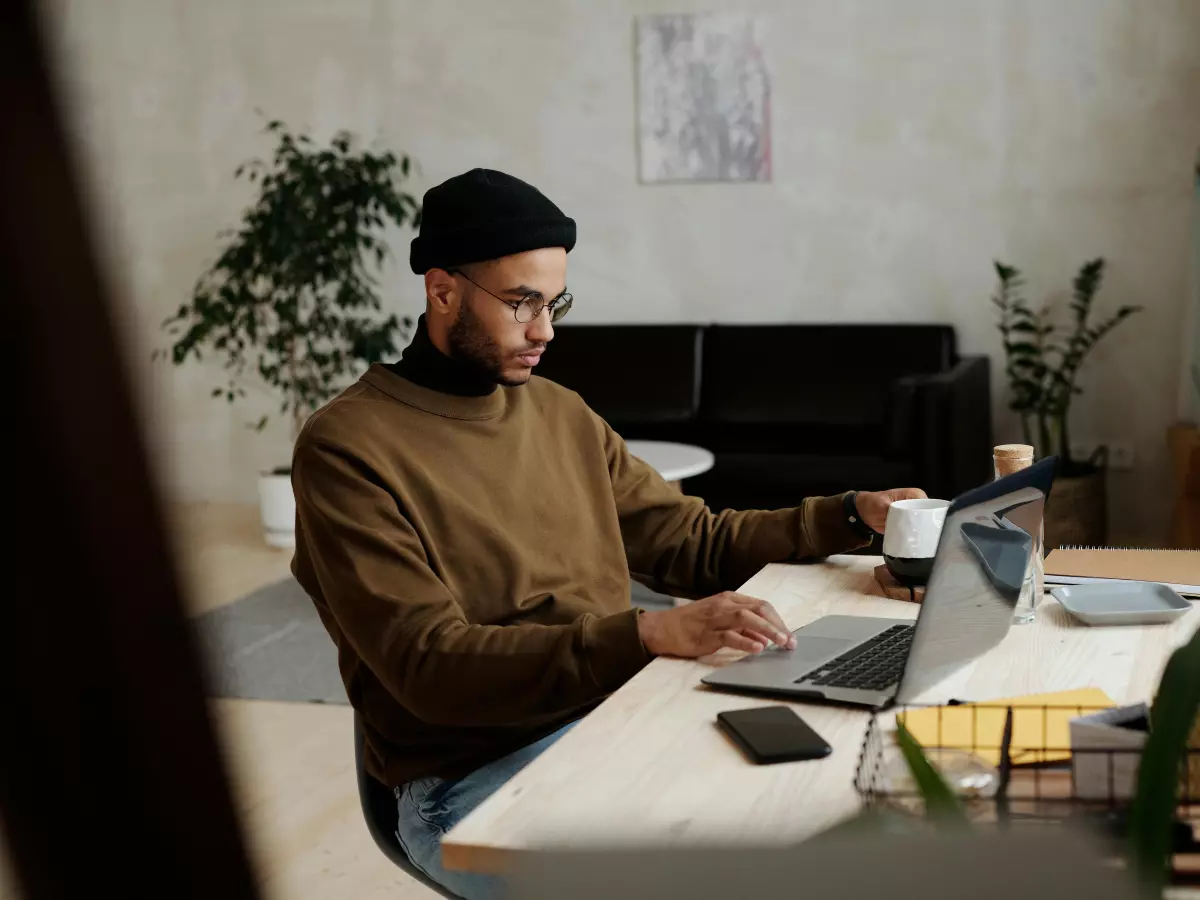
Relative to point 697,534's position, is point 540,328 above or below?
above

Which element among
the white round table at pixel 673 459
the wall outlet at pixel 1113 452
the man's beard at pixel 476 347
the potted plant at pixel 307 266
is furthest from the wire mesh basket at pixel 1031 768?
the potted plant at pixel 307 266

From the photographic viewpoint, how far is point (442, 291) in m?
1.74

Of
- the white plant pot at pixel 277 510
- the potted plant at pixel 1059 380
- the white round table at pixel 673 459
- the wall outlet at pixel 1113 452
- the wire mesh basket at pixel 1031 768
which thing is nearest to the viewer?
the wire mesh basket at pixel 1031 768

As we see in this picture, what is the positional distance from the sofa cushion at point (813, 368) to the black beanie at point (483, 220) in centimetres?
325

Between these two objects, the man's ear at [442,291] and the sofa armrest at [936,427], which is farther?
the sofa armrest at [936,427]

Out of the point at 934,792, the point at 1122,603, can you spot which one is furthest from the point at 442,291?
the point at 934,792

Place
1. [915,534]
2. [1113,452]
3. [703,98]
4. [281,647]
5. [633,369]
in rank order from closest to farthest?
[915,534] < [281,647] < [1113,452] < [633,369] < [703,98]

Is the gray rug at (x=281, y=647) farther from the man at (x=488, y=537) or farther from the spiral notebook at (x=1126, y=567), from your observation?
the spiral notebook at (x=1126, y=567)

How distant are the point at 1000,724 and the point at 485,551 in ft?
2.27

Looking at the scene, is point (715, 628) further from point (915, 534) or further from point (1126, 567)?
point (1126, 567)

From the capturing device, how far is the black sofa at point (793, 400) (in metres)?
4.31

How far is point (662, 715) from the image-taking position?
49.8 inches

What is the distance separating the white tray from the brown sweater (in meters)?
0.32

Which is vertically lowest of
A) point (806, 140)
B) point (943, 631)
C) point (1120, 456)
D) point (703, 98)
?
point (1120, 456)
